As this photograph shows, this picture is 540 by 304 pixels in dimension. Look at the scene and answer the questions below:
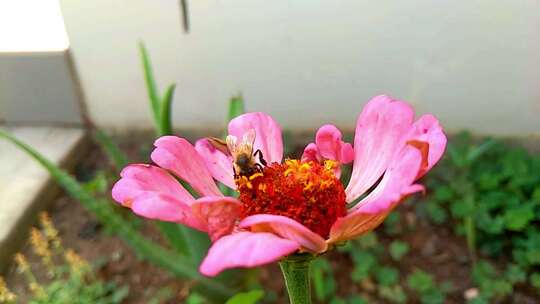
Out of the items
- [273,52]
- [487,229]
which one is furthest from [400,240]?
[273,52]

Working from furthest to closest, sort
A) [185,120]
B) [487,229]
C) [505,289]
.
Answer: [185,120] → [487,229] → [505,289]

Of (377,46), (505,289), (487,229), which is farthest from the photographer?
(377,46)

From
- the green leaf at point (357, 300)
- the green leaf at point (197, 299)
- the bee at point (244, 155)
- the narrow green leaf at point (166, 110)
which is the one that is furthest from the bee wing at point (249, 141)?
the green leaf at point (357, 300)

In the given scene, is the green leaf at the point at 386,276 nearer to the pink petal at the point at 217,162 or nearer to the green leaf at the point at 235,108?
the green leaf at the point at 235,108

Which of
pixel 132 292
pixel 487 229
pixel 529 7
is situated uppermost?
pixel 529 7

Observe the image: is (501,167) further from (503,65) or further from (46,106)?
(46,106)

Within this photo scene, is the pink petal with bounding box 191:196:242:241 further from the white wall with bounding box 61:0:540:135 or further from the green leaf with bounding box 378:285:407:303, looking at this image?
the white wall with bounding box 61:0:540:135

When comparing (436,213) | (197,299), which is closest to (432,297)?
(436,213)
